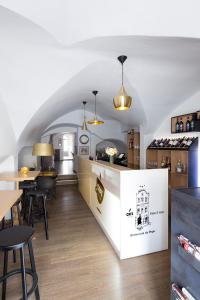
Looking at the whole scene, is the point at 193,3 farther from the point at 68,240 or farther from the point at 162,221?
the point at 68,240

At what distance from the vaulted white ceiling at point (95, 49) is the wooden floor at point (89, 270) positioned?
217cm

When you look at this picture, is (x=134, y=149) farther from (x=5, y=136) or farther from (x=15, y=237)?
(x=15, y=237)

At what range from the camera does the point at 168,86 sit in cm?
375

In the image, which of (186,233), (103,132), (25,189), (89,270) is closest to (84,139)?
(103,132)

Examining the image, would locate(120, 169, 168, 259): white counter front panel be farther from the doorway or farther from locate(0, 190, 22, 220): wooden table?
the doorway

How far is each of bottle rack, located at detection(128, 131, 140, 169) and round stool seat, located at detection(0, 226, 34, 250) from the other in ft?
15.4

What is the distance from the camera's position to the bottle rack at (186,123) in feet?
12.1

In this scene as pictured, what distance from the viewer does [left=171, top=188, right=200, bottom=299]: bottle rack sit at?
46.8 inches

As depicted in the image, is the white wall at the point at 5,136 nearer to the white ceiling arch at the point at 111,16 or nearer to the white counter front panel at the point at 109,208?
the white ceiling arch at the point at 111,16

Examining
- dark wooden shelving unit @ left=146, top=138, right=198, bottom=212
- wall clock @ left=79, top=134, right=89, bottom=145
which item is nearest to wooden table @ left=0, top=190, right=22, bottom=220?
dark wooden shelving unit @ left=146, top=138, right=198, bottom=212

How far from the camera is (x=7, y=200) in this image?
190 cm

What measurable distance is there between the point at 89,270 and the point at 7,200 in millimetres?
1297

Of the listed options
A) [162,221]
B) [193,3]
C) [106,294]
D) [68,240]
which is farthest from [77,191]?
[193,3]

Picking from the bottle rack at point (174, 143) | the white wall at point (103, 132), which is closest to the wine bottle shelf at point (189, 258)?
the bottle rack at point (174, 143)
